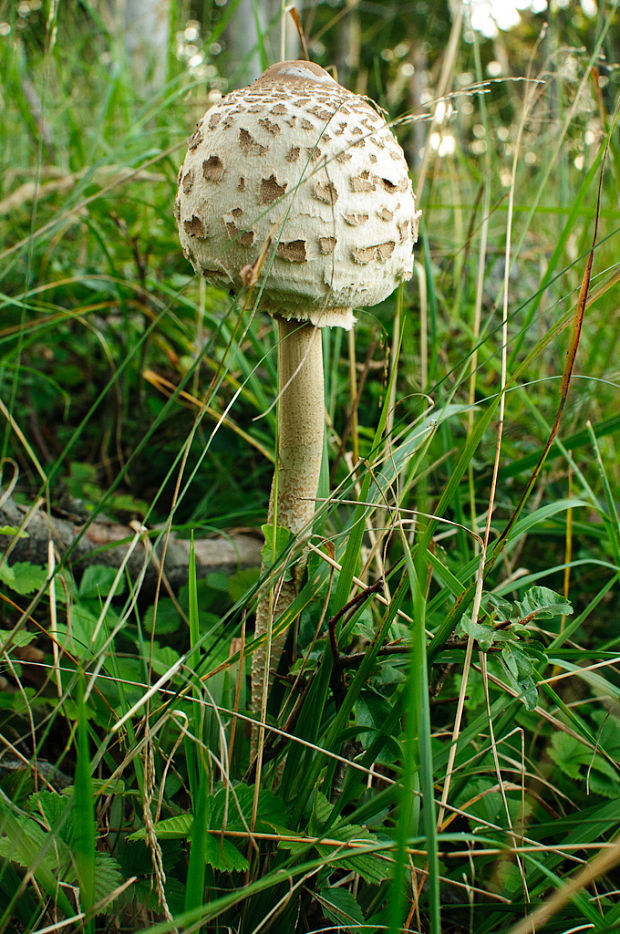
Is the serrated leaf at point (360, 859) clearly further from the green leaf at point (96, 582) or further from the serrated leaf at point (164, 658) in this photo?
the green leaf at point (96, 582)

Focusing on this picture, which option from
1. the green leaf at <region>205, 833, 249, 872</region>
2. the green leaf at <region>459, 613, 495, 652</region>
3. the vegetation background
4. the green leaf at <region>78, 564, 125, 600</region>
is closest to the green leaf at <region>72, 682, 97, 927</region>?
the vegetation background

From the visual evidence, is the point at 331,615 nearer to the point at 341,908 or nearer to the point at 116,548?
the point at 341,908

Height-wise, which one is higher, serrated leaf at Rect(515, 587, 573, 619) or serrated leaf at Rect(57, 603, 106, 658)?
serrated leaf at Rect(515, 587, 573, 619)

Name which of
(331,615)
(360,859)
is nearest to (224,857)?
(360,859)

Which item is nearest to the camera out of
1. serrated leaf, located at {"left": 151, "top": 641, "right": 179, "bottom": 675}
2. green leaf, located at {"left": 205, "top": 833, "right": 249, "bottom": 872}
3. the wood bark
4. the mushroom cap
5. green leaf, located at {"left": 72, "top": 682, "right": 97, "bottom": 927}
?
green leaf, located at {"left": 72, "top": 682, "right": 97, "bottom": 927}

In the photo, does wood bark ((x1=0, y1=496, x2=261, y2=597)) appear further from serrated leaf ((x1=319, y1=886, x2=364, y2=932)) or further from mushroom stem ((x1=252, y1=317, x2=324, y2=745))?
serrated leaf ((x1=319, y1=886, x2=364, y2=932))

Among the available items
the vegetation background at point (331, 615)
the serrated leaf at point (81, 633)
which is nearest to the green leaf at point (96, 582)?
the vegetation background at point (331, 615)

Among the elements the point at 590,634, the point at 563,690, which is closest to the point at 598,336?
the point at 590,634
